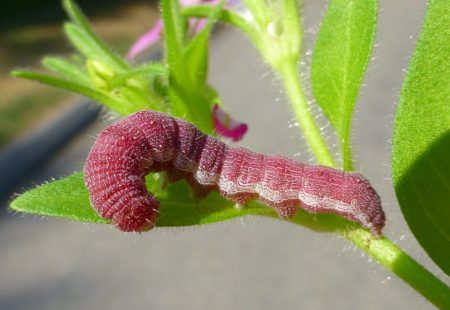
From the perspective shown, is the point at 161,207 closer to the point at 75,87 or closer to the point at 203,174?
the point at 203,174

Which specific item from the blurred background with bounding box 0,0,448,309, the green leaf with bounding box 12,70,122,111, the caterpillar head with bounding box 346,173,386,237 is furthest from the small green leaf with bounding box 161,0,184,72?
the blurred background with bounding box 0,0,448,309

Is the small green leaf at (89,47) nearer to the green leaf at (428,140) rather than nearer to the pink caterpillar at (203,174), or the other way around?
the pink caterpillar at (203,174)

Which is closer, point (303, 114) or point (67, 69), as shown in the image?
point (303, 114)

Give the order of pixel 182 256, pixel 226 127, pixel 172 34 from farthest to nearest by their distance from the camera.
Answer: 1. pixel 182 256
2. pixel 226 127
3. pixel 172 34

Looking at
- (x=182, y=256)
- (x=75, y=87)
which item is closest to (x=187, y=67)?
(x=75, y=87)

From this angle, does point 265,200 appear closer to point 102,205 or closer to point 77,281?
point 102,205

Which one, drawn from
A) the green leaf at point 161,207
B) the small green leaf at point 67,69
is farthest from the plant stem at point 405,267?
the small green leaf at point 67,69
